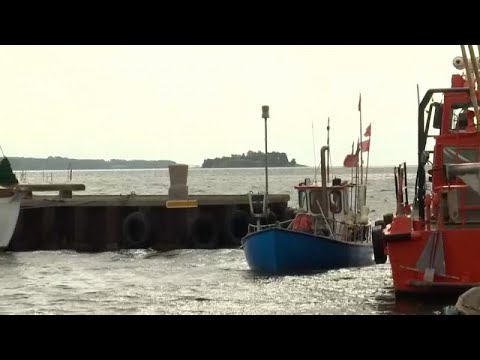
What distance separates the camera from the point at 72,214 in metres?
36.1

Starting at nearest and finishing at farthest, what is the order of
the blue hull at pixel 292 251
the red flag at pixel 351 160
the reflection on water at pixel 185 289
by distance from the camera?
the reflection on water at pixel 185 289
the blue hull at pixel 292 251
the red flag at pixel 351 160

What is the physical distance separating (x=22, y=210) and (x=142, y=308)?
62.2 ft

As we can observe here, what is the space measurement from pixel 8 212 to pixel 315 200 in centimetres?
1415

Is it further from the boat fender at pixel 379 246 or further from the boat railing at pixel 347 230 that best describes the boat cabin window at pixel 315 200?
the boat fender at pixel 379 246

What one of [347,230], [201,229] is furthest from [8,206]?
[347,230]

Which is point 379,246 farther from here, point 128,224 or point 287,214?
point 128,224

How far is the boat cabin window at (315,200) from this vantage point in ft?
82.3

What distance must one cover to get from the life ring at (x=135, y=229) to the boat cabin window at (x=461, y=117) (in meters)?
20.5

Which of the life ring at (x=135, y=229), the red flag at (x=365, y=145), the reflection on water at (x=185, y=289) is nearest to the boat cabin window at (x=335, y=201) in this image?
the red flag at (x=365, y=145)
